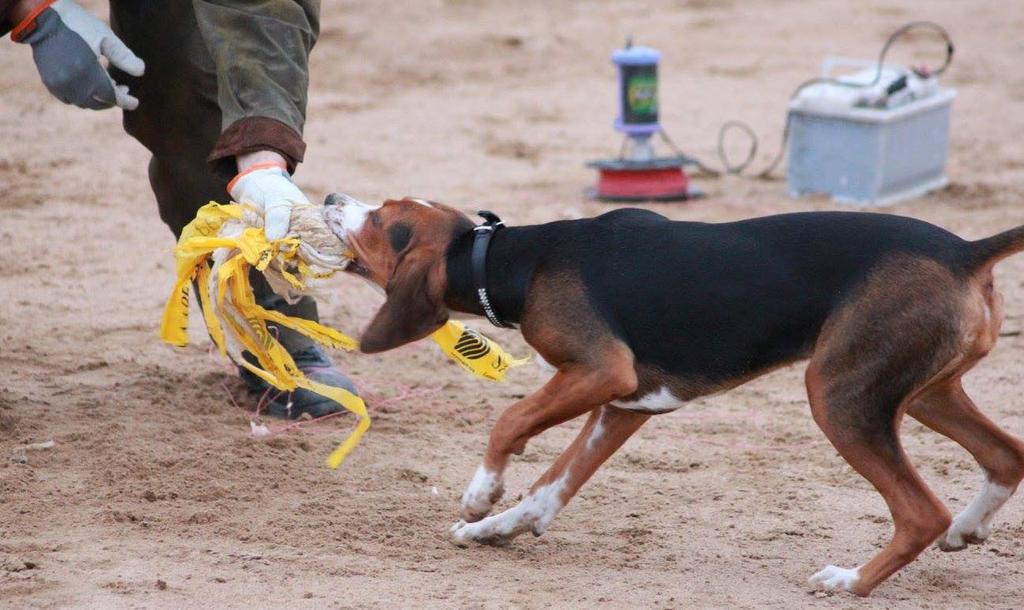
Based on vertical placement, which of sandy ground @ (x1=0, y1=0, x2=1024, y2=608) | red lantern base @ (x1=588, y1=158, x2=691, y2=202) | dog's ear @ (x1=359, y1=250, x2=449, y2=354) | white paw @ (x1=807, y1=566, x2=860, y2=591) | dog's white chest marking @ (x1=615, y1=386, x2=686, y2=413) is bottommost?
red lantern base @ (x1=588, y1=158, x2=691, y2=202)

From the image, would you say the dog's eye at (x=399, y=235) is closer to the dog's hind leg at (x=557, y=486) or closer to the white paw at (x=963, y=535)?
the dog's hind leg at (x=557, y=486)

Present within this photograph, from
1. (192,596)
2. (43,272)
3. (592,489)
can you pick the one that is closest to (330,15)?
(43,272)

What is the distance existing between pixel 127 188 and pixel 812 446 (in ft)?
16.7

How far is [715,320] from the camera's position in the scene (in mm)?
4473

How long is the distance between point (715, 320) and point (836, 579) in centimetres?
84

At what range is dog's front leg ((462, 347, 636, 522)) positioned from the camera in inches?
175

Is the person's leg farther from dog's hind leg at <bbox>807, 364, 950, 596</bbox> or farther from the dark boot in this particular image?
dog's hind leg at <bbox>807, 364, 950, 596</bbox>

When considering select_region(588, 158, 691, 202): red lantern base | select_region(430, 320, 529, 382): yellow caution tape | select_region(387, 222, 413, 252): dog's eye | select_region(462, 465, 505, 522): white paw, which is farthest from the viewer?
select_region(588, 158, 691, 202): red lantern base

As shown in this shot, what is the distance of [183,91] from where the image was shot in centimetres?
568

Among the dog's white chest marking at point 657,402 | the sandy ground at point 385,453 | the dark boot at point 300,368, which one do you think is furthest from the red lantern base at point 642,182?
the dog's white chest marking at point 657,402

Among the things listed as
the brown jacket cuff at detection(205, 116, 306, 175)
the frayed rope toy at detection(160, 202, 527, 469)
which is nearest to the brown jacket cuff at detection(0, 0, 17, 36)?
the brown jacket cuff at detection(205, 116, 306, 175)

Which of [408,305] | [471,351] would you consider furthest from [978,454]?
[408,305]

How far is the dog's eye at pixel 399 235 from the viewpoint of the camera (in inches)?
189

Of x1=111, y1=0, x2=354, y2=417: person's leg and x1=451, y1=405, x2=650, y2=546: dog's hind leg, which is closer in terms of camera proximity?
x1=451, y1=405, x2=650, y2=546: dog's hind leg
